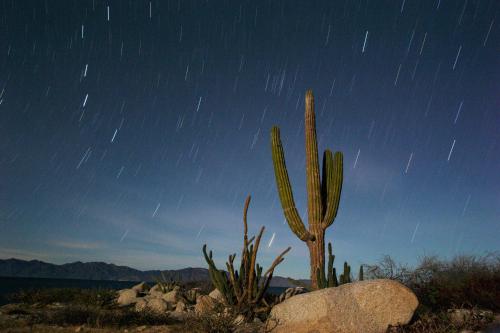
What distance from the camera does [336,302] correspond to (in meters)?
7.22

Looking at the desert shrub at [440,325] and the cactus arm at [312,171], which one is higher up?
the cactus arm at [312,171]

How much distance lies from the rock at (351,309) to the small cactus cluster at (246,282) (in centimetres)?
136

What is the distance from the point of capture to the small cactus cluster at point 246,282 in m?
8.95

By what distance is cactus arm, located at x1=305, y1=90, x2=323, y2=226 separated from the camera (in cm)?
1134

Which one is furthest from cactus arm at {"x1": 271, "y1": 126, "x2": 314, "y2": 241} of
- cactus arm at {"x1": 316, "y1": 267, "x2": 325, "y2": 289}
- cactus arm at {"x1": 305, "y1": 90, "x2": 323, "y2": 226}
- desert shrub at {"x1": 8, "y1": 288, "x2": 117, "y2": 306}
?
desert shrub at {"x1": 8, "y1": 288, "x2": 117, "y2": 306}

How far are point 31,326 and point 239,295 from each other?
4.36 metres

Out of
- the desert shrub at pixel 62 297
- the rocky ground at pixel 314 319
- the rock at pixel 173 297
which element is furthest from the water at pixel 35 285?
the rocky ground at pixel 314 319

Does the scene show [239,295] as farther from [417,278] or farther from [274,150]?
[417,278]

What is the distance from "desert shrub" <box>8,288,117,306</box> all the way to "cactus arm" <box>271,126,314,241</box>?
21.6 ft

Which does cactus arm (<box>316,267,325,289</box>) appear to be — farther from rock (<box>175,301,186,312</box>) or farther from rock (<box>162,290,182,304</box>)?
rock (<box>162,290,182,304</box>)

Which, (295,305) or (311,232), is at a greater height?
(311,232)

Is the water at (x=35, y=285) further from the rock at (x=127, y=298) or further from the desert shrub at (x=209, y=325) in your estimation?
the desert shrub at (x=209, y=325)

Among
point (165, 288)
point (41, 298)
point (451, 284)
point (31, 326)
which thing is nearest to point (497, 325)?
point (451, 284)

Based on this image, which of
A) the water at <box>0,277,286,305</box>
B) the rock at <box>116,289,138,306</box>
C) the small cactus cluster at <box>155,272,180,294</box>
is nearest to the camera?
the rock at <box>116,289,138,306</box>
